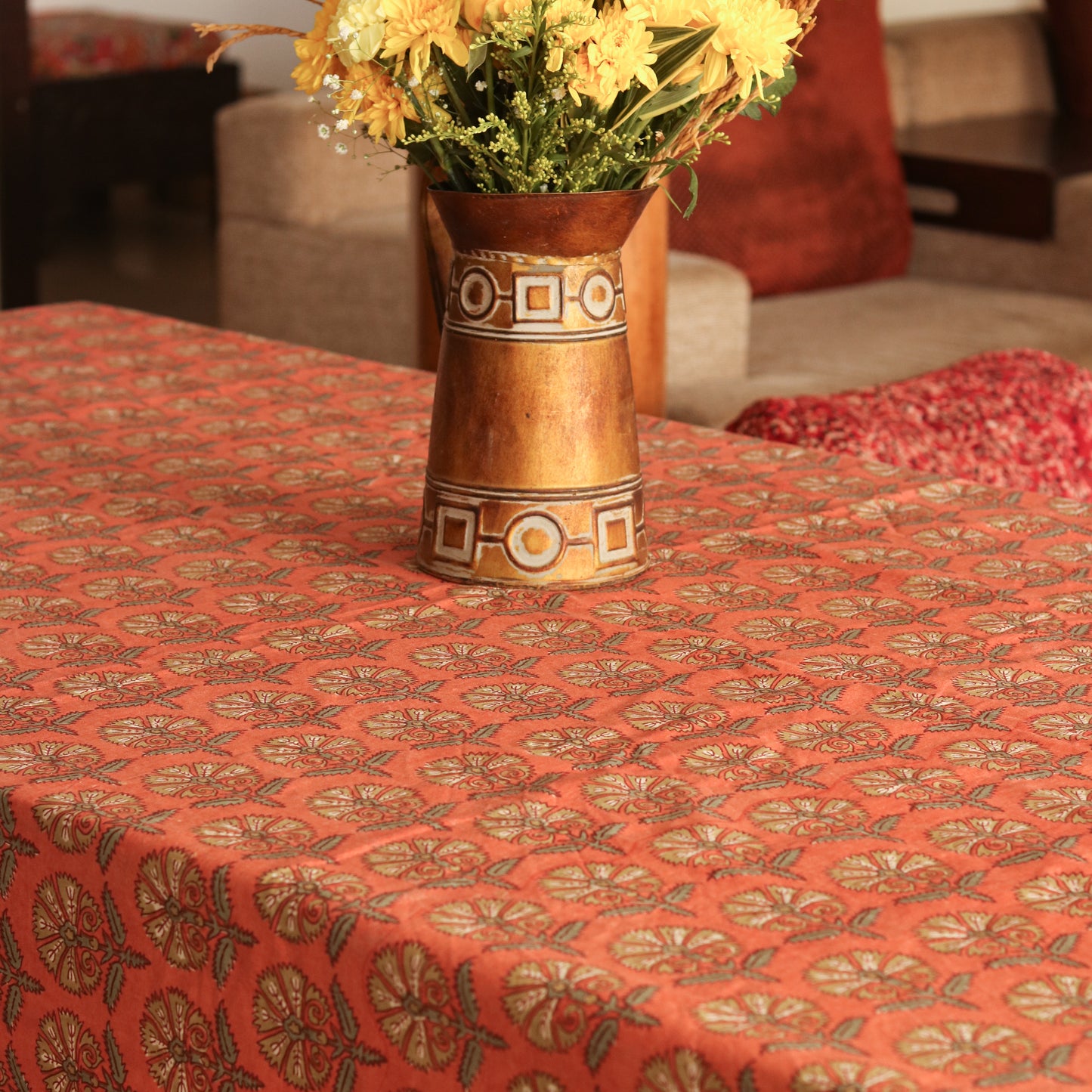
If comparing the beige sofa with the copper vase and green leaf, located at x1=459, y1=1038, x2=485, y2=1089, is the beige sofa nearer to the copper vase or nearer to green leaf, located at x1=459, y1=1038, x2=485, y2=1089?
the copper vase

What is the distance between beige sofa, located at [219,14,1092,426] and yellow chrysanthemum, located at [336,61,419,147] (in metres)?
1.52

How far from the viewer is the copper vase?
112 centimetres

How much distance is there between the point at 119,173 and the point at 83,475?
4.22m

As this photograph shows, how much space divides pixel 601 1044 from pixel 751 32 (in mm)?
618

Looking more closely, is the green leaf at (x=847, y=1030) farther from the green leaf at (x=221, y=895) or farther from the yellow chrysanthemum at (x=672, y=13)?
the yellow chrysanthemum at (x=672, y=13)

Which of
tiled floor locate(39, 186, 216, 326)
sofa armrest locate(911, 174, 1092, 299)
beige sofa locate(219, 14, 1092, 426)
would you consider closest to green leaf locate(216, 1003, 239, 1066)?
beige sofa locate(219, 14, 1092, 426)

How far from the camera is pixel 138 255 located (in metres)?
5.73

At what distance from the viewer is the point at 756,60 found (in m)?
1.04

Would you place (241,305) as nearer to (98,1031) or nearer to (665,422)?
(665,422)

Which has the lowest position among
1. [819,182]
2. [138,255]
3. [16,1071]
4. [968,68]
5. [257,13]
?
[138,255]

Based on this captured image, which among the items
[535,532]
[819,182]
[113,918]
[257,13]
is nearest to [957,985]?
[113,918]

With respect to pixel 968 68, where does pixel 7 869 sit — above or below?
below

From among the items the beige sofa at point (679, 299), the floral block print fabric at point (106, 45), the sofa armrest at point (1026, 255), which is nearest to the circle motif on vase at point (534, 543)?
the beige sofa at point (679, 299)

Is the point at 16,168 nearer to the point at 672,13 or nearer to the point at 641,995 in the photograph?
the point at 672,13
